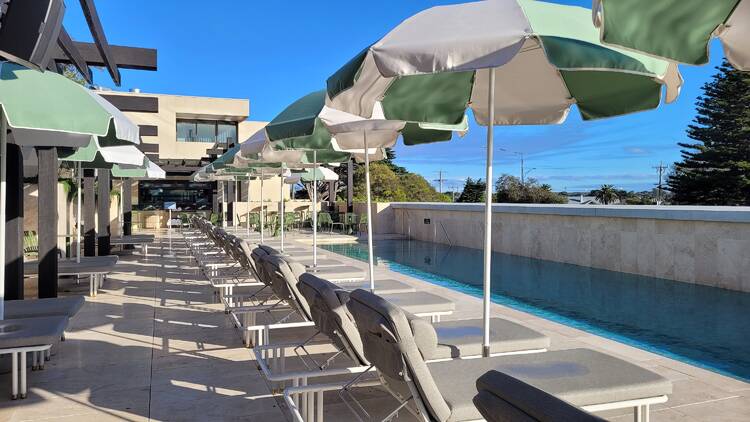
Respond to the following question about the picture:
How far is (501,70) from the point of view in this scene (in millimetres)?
4086

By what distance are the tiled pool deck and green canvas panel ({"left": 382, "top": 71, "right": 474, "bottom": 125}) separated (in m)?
2.01

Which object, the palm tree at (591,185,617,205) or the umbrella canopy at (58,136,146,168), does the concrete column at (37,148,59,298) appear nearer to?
the umbrella canopy at (58,136,146,168)

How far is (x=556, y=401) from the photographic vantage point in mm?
1247

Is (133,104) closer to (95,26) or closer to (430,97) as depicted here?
(95,26)

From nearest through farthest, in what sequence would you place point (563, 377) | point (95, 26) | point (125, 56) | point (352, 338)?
point (563, 377), point (352, 338), point (95, 26), point (125, 56)

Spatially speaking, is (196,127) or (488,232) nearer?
(488,232)

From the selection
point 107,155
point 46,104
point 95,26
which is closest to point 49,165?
point 107,155

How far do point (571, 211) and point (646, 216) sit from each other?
1.98 metres

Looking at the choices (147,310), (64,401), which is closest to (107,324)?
(147,310)

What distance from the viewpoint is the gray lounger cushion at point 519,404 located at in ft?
3.92

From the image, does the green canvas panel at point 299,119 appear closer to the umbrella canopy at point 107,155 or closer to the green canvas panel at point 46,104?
the green canvas panel at point 46,104

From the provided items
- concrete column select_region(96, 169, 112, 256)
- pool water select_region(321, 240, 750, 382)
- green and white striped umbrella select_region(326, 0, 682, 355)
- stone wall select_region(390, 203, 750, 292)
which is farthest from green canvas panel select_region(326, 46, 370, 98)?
concrete column select_region(96, 169, 112, 256)

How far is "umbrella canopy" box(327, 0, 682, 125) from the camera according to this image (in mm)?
2459

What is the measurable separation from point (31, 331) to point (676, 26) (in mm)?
3931
